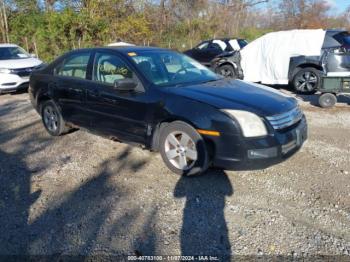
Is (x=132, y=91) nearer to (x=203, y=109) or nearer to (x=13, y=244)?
(x=203, y=109)

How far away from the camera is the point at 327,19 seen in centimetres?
3628

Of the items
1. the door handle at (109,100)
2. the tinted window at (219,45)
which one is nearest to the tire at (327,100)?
the door handle at (109,100)

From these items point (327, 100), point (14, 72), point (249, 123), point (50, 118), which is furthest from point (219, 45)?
point (249, 123)

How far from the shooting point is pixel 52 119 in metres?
5.91

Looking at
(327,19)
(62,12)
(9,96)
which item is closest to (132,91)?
(9,96)

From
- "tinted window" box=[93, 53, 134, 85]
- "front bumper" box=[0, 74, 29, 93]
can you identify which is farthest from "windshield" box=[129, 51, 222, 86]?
"front bumper" box=[0, 74, 29, 93]

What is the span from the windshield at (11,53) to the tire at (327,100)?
891 centimetres

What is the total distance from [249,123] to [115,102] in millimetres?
1836

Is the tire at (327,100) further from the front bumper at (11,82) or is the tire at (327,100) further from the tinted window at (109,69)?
the front bumper at (11,82)

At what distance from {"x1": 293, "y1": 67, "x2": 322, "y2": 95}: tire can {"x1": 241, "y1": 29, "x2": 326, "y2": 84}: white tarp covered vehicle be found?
0.38 m

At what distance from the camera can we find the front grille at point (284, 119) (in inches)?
153

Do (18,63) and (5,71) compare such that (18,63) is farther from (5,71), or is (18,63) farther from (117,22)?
(117,22)

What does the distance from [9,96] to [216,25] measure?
781 inches

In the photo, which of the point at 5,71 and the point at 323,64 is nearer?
the point at 323,64
